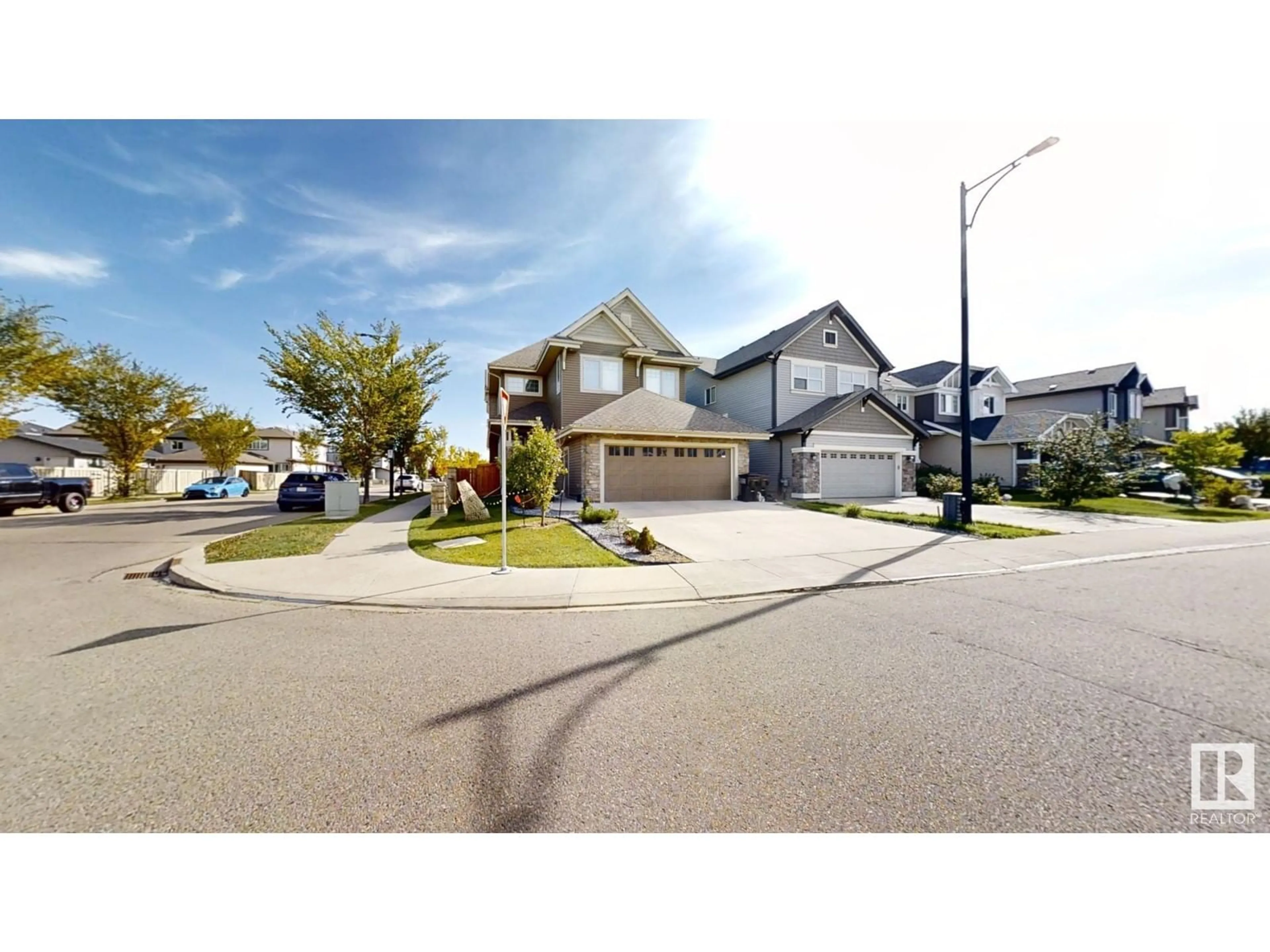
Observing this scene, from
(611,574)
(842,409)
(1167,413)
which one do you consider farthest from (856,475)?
(1167,413)

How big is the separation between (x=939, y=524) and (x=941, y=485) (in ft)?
30.9

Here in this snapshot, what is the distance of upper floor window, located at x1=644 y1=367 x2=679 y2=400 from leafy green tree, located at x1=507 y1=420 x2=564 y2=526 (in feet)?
33.5

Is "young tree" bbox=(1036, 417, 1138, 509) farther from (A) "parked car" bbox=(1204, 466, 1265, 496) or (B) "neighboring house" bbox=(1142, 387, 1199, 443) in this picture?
(B) "neighboring house" bbox=(1142, 387, 1199, 443)

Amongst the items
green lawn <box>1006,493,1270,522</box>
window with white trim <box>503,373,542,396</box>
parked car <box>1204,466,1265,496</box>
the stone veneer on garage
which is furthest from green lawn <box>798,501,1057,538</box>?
parked car <box>1204,466,1265,496</box>

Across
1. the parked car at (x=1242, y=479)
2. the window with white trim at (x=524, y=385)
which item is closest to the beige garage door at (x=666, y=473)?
the window with white trim at (x=524, y=385)

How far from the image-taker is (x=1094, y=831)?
221cm

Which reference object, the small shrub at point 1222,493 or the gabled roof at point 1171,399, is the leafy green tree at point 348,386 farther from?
the gabled roof at point 1171,399

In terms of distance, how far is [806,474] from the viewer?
18.7 m

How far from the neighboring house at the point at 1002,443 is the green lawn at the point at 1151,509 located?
3824mm

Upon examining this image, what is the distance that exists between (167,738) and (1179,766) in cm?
641

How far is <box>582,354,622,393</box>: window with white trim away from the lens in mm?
19359

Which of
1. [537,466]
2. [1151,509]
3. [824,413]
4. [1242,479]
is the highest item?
[824,413]

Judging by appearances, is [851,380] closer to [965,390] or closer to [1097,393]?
[965,390]

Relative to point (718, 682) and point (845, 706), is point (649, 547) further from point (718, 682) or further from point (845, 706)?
point (845, 706)
